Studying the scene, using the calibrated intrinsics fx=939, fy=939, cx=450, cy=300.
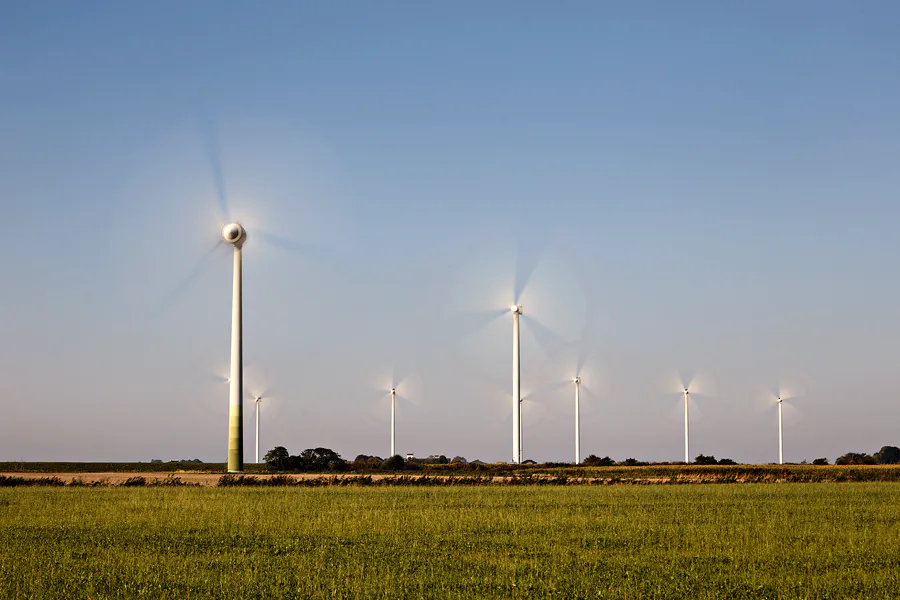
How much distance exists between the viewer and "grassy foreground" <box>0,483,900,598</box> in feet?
82.1

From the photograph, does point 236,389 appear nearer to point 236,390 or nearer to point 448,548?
point 236,390

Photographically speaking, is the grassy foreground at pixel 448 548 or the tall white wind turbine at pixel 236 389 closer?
the grassy foreground at pixel 448 548

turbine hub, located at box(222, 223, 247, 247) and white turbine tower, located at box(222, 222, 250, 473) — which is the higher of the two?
turbine hub, located at box(222, 223, 247, 247)

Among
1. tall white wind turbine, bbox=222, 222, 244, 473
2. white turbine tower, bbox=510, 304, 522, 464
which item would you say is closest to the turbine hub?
tall white wind turbine, bbox=222, 222, 244, 473

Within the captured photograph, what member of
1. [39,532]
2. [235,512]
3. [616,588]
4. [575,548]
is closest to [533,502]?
[235,512]

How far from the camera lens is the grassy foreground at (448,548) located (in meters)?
25.0

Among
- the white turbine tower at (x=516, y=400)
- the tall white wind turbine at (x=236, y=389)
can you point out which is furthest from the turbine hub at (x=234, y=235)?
the white turbine tower at (x=516, y=400)

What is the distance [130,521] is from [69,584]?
18.1m

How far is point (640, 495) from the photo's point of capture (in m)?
64.1

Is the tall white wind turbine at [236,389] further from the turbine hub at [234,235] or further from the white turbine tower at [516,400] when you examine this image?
the white turbine tower at [516,400]

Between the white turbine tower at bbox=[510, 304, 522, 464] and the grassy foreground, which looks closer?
the grassy foreground

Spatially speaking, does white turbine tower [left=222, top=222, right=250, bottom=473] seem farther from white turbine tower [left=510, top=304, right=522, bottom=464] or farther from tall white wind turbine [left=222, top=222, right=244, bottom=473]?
white turbine tower [left=510, top=304, right=522, bottom=464]

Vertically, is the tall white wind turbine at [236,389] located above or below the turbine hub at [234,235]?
below

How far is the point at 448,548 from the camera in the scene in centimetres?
3297
